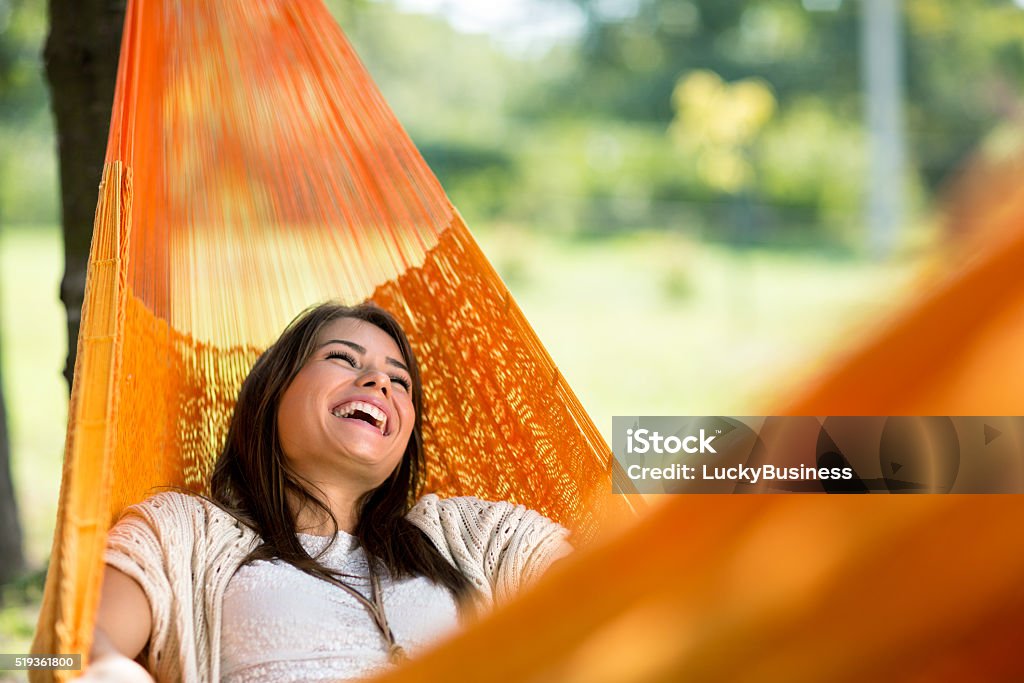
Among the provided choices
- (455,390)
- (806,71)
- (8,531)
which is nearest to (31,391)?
(8,531)

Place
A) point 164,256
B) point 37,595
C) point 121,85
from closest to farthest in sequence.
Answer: point 121,85 → point 164,256 → point 37,595

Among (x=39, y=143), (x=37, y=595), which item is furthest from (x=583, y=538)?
(x=39, y=143)

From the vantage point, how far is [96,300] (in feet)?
4.26

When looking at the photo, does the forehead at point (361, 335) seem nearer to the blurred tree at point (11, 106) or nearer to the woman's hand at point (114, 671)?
the woman's hand at point (114, 671)

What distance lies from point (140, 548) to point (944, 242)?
3.06 feet

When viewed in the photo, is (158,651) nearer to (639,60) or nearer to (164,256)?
(164,256)

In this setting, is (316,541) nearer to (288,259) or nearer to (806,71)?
(288,259)

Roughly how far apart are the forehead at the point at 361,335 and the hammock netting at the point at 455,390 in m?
0.13

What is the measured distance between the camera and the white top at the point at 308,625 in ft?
4.28

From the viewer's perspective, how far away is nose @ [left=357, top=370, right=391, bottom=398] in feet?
Result: 4.99

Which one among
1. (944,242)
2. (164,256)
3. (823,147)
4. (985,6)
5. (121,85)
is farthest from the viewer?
(985,6)

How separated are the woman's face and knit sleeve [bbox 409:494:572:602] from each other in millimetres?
97

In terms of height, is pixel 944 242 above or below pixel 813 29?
below

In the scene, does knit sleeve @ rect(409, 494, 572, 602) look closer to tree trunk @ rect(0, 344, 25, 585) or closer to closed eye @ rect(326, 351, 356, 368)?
closed eye @ rect(326, 351, 356, 368)
